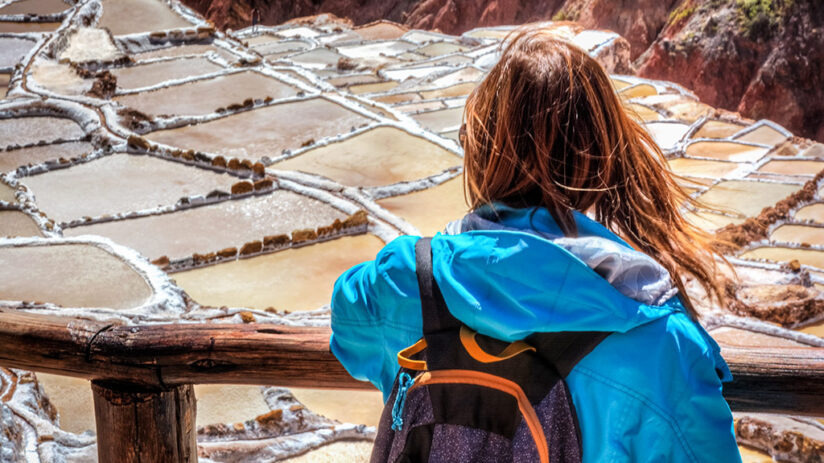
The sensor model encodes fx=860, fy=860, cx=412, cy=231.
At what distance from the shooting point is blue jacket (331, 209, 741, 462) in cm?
95

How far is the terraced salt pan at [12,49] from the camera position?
763 cm

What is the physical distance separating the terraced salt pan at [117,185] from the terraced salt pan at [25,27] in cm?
306

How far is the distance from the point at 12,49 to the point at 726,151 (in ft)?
21.5

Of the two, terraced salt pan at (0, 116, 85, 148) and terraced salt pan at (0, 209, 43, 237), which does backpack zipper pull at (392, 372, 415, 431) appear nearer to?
terraced salt pan at (0, 209, 43, 237)

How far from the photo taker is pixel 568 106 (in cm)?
107

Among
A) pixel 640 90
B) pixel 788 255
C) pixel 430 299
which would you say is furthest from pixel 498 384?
pixel 640 90

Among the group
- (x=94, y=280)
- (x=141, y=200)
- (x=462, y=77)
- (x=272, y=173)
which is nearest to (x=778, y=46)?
(x=462, y=77)

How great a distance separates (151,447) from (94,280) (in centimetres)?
289

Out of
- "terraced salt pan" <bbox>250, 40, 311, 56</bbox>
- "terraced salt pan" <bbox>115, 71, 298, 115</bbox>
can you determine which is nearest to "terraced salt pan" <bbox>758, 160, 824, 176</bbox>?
"terraced salt pan" <bbox>115, 71, 298, 115</bbox>

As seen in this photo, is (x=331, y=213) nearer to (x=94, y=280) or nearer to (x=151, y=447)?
(x=94, y=280)

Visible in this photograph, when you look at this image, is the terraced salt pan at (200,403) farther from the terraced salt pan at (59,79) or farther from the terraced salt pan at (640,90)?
the terraced salt pan at (640,90)

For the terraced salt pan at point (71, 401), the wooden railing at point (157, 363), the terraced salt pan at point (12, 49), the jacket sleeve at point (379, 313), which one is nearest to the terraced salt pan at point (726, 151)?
the terraced salt pan at point (71, 401)

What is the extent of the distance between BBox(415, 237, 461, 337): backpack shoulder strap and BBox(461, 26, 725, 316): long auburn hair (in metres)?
0.13

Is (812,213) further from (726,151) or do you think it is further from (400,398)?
(400,398)
